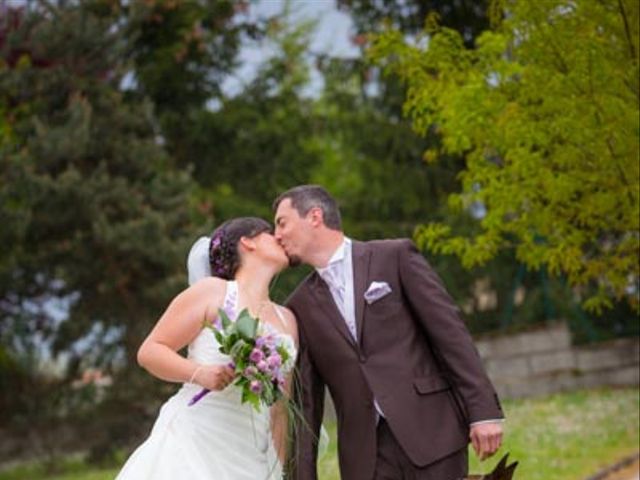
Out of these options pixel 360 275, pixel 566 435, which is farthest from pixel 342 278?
pixel 566 435

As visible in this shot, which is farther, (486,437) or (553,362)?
(553,362)

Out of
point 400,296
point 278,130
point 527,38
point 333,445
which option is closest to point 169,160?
point 278,130

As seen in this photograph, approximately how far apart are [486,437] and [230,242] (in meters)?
1.22

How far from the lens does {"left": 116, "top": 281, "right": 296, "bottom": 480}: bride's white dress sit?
5621 mm

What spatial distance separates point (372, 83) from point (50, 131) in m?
5.85

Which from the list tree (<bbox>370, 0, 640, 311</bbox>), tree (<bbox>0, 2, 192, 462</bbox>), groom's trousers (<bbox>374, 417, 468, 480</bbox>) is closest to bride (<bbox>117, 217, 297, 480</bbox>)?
groom's trousers (<bbox>374, 417, 468, 480</bbox>)

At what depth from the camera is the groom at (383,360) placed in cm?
534

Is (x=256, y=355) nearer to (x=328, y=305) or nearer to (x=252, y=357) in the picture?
(x=252, y=357)

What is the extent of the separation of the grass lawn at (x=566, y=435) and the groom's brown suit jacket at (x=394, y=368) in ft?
19.5

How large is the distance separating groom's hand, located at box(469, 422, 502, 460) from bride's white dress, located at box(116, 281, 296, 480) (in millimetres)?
861

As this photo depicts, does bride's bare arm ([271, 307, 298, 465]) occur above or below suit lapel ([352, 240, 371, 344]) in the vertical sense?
below

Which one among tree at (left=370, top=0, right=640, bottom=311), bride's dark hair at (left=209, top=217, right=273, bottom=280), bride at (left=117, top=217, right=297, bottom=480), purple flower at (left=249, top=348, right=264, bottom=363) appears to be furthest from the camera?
tree at (left=370, top=0, right=640, bottom=311)

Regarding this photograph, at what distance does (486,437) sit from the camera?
527 centimetres

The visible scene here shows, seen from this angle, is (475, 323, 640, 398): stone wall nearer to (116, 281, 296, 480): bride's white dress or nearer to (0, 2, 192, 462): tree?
(0, 2, 192, 462): tree
